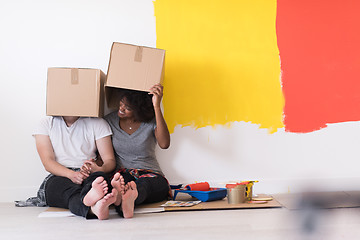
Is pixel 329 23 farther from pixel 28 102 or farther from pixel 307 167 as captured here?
pixel 28 102

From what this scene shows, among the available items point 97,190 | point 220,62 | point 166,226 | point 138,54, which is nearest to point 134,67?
point 138,54

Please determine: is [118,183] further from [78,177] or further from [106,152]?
[106,152]

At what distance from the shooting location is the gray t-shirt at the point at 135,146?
2.05m

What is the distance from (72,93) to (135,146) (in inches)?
17.1

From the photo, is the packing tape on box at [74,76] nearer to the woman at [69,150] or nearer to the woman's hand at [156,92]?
the woman at [69,150]

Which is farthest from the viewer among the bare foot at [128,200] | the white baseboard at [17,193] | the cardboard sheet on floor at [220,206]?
the white baseboard at [17,193]

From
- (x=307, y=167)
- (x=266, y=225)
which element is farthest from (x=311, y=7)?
(x=266, y=225)

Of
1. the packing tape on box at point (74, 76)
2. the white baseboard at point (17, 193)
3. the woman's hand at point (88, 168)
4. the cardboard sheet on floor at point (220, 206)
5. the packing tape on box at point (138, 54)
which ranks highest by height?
the packing tape on box at point (138, 54)

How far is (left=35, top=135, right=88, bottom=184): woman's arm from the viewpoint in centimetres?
172

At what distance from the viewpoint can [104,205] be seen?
54.8 inches

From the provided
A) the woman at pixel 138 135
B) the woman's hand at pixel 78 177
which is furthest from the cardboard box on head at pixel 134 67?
the woman's hand at pixel 78 177

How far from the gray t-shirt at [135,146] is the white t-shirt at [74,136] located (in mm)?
70

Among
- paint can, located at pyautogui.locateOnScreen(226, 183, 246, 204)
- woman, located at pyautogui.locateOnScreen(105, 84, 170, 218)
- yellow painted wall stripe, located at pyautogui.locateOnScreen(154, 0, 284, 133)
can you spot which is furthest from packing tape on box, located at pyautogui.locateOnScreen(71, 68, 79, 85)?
paint can, located at pyautogui.locateOnScreen(226, 183, 246, 204)

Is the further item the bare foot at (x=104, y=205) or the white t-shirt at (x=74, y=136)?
the white t-shirt at (x=74, y=136)
